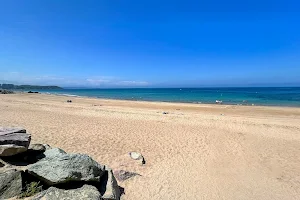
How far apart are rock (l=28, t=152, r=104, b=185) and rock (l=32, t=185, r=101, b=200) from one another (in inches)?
9.9

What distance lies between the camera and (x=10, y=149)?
15.1 feet

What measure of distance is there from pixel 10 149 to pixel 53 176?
1446 millimetres

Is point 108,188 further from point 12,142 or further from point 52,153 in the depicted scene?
point 12,142

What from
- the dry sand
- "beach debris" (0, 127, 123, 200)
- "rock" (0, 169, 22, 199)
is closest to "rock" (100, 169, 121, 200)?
"beach debris" (0, 127, 123, 200)

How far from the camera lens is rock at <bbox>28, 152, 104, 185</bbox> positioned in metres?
4.11

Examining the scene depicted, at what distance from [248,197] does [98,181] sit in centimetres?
440

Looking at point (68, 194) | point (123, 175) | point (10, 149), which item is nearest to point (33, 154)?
point (10, 149)

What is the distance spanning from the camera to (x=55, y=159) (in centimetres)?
455

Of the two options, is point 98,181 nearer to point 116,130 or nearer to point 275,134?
point 116,130

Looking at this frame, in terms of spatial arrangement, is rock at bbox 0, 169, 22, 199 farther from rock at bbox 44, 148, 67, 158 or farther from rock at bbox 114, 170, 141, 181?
rock at bbox 114, 170, 141, 181

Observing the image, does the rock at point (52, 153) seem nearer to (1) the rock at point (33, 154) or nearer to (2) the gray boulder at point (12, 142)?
(1) the rock at point (33, 154)

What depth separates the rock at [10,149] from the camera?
4.51 metres

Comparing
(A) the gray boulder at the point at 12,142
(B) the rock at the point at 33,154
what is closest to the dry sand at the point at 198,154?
(B) the rock at the point at 33,154

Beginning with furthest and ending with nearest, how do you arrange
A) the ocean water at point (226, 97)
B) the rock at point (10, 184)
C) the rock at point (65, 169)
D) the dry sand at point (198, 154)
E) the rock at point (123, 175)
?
1. the ocean water at point (226, 97)
2. the rock at point (123, 175)
3. the dry sand at point (198, 154)
4. the rock at point (65, 169)
5. the rock at point (10, 184)
